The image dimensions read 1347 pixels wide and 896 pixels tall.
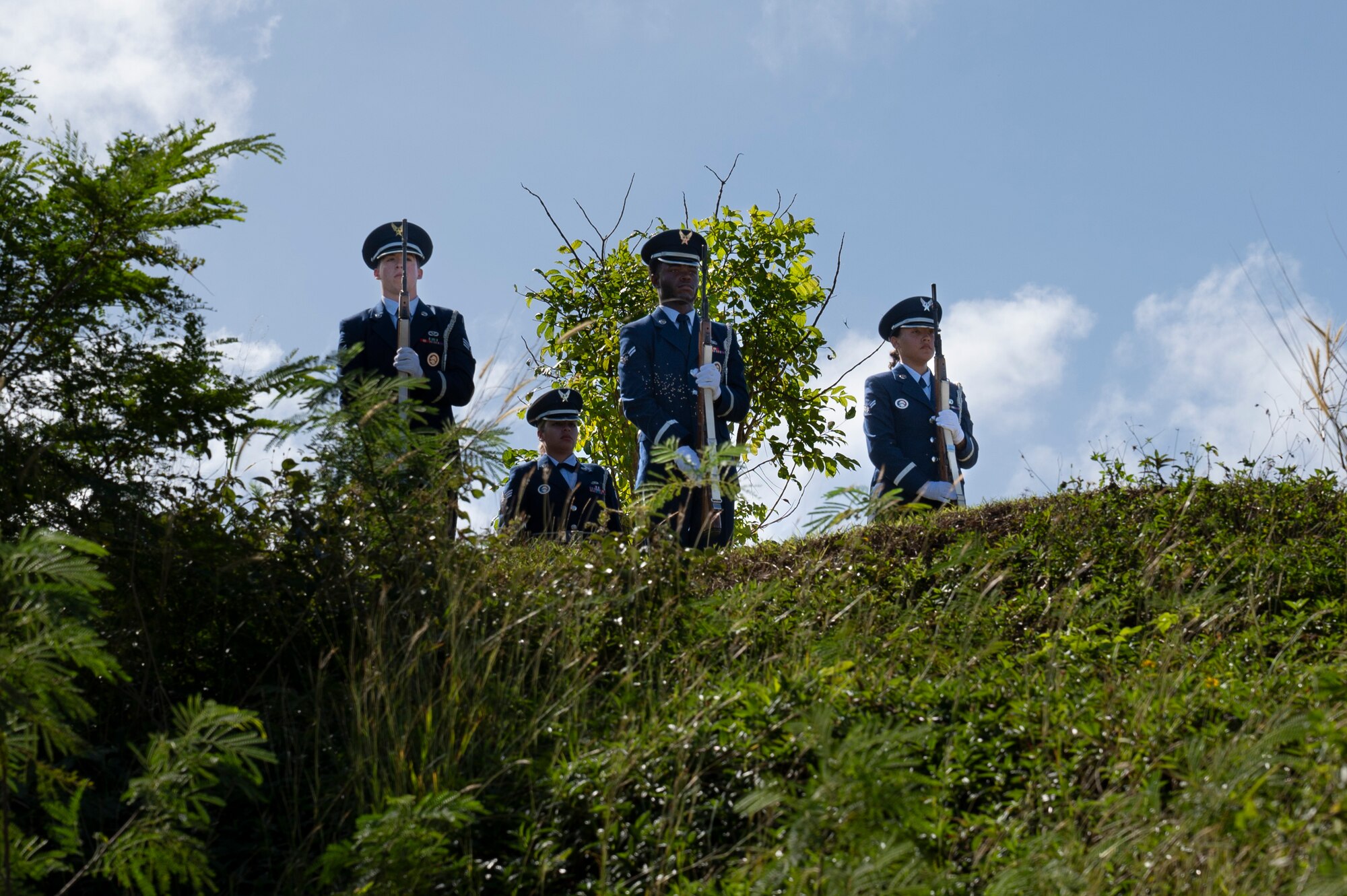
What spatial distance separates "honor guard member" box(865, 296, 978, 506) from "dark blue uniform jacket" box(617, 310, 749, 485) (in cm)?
112

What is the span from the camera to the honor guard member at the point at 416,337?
8.02m

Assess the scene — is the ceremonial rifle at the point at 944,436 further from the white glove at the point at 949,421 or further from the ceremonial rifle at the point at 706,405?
the ceremonial rifle at the point at 706,405

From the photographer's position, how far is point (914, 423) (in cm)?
898

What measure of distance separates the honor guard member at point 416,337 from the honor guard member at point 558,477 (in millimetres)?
995

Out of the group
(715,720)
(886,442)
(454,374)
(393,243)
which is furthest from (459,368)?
(715,720)

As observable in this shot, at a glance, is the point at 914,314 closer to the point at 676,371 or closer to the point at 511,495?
the point at 676,371

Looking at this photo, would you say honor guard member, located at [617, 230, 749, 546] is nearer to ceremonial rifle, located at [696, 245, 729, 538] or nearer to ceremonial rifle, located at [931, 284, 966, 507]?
ceremonial rifle, located at [696, 245, 729, 538]

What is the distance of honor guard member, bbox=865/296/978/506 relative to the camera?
347 inches

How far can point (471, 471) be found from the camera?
16.9 feet

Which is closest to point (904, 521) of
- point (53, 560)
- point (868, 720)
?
point (868, 720)

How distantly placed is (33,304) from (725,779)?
2.93m

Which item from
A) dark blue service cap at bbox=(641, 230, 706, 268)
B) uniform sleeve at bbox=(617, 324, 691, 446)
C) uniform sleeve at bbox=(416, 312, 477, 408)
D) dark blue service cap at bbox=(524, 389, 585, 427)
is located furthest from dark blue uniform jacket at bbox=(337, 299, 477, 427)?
dark blue service cap at bbox=(524, 389, 585, 427)

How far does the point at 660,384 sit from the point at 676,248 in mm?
924

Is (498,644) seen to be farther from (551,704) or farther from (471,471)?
(471,471)
